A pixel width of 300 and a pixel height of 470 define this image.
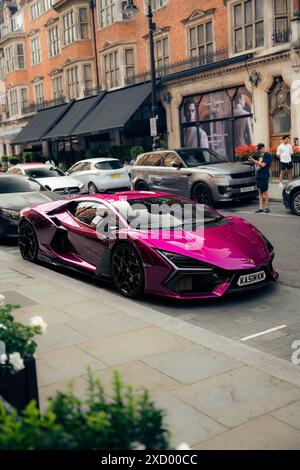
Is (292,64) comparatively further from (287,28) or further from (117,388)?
(117,388)

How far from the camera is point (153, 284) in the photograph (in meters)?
6.87

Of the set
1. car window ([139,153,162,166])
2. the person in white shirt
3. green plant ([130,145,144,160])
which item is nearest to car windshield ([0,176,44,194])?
car window ([139,153,162,166])

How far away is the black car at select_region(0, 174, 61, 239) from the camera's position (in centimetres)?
1170

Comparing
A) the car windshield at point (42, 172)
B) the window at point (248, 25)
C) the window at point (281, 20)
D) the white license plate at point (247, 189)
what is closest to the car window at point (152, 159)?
the white license plate at point (247, 189)

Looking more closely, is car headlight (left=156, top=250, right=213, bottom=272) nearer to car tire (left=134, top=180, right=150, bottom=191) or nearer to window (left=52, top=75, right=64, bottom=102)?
car tire (left=134, top=180, right=150, bottom=191)

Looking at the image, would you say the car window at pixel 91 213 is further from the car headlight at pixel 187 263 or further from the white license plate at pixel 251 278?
the white license plate at pixel 251 278

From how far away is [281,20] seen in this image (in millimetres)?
21781

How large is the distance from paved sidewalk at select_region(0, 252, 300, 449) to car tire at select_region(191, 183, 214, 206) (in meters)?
9.19

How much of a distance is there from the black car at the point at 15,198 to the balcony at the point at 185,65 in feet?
45.1

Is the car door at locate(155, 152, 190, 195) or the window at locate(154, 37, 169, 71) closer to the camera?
the car door at locate(155, 152, 190, 195)

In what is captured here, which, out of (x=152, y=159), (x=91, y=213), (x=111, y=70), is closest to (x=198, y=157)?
(x=152, y=159)

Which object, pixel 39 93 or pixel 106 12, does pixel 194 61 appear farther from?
pixel 39 93

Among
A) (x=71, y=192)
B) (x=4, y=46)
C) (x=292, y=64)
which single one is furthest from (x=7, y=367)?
(x=4, y=46)
